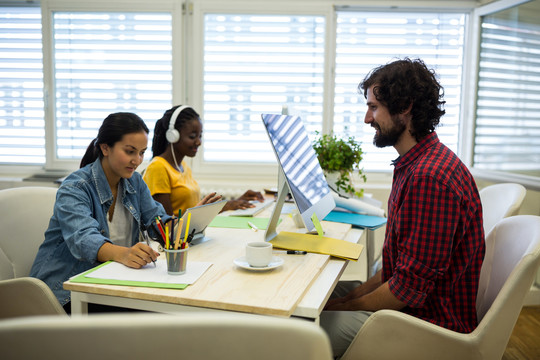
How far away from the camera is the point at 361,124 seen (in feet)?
11.8

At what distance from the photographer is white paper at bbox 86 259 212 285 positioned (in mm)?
1203

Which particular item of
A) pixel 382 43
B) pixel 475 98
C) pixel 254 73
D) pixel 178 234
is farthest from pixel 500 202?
pixel 254 73

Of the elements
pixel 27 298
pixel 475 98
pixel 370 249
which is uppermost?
pixel 475 98

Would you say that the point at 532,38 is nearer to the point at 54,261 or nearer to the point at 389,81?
the point at 389,81

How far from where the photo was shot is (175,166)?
95.3 inches

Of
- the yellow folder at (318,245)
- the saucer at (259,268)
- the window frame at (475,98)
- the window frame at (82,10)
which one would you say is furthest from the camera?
the window frame at (82,10)

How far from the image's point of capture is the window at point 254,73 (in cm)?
347

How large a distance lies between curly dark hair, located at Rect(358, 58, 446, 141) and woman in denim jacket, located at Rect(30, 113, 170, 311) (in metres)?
0.85

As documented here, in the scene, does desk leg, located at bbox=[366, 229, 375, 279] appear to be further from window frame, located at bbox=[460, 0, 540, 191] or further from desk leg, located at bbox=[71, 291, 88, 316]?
desk leg, located at bbox=[71, 291, 88, 316]

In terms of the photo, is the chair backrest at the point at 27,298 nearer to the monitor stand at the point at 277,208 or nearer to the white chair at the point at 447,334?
the monitor stand at the point at 277,208

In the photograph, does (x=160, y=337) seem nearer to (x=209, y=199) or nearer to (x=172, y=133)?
(x=209, y=199)

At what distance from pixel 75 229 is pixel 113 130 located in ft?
1.38

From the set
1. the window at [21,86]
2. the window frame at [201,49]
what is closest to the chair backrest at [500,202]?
the window frame at [201,49]

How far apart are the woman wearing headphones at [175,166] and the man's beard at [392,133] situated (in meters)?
0.91
